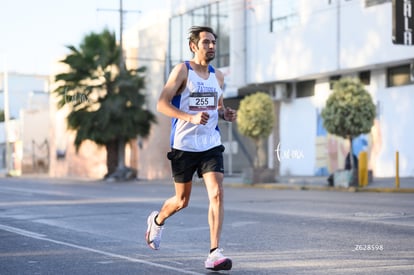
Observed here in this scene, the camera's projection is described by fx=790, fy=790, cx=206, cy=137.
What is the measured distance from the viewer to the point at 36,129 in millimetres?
Answer: 66062

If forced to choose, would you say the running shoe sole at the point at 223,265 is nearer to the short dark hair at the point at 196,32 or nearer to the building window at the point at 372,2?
the short dark hair at the point at 196,32

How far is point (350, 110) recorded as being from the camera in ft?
76.5

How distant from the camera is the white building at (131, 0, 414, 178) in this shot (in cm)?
2944

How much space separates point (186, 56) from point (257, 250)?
32505mm

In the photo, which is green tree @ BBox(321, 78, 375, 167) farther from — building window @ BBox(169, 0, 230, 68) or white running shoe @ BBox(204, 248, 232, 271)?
white running shoe @ BBox(204, 248, 232, 271)

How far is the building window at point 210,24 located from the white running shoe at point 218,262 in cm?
2995

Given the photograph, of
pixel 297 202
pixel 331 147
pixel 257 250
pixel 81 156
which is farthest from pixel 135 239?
pixel 81 156

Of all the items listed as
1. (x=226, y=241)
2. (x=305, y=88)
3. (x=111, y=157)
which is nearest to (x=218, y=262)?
(x=226, y=241)

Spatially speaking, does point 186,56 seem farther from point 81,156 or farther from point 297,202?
point 297,202

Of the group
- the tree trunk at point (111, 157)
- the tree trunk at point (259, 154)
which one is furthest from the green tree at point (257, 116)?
the tree trunk at point (111, 157)

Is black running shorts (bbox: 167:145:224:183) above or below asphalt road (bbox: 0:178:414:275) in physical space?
above

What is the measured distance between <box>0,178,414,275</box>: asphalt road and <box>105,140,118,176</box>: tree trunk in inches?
1020

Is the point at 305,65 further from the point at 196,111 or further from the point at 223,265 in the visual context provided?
the point at 223,265

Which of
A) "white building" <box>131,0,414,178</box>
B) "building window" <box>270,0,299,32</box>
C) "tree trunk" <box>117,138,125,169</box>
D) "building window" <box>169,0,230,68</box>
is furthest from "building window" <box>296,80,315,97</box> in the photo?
"tree trunk" <box>117,138,125,169</box>
